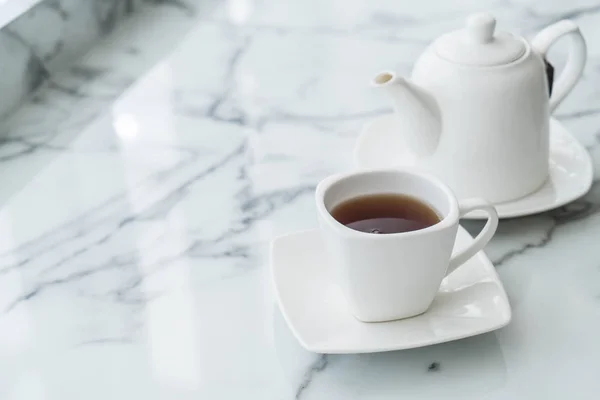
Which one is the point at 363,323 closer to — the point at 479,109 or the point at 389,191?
the point at 389,191

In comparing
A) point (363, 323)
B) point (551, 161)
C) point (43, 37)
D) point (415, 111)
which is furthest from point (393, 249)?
point (43, 37)

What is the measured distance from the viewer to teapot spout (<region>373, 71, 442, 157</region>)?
0.71m

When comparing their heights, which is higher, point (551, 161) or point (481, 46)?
point (481, 46)

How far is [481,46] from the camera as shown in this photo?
0.71 meters

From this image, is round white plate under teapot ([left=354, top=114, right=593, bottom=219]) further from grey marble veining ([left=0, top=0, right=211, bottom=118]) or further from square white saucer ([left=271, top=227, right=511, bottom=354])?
grey marble veining ([left=0, top=0, right=211, bottom=118])

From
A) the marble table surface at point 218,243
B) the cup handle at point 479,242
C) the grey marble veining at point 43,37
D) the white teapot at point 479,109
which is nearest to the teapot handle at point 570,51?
the white teapot at point 479,109

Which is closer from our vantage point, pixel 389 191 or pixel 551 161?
pixel 389 191

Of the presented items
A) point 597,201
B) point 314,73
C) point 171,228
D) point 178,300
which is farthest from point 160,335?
point 314,73

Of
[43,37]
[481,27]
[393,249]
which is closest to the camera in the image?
[393,249]

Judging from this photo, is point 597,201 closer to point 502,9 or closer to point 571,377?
point 571,377

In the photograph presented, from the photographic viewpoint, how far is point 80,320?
2.17 feet

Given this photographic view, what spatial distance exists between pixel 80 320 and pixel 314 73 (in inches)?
22.6

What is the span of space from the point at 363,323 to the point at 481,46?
291 mm

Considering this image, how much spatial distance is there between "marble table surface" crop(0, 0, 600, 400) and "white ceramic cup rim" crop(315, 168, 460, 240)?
112 mm
